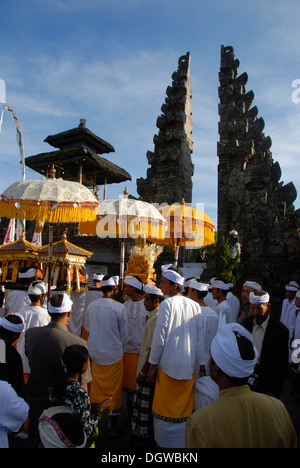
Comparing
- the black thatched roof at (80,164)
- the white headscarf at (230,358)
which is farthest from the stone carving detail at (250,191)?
the white headscarf at (230,358)

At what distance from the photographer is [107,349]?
4.54 metres

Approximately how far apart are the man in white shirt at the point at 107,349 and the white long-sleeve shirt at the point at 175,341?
1.05 meters

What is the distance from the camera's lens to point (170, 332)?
3.66 meters

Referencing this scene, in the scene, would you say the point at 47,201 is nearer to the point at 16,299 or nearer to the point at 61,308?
the point at 16,299

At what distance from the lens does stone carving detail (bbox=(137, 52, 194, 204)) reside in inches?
569

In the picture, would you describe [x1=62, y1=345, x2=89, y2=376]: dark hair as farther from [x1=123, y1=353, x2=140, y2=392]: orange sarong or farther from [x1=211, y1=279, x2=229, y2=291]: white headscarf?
[x1=211, y1=279, x2=229, y2=291]: white headscarf

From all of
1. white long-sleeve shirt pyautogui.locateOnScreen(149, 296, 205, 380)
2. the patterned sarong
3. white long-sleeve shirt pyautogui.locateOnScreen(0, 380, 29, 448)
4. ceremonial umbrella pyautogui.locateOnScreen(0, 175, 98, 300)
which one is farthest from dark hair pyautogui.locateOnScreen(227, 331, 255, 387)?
ceremonial umbrella pyautogui.locateOnScreen(0, 175, 98, 300)

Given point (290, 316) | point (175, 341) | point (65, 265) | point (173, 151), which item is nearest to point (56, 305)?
point (175, 341)

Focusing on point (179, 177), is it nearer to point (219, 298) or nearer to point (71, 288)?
point (71, 288)

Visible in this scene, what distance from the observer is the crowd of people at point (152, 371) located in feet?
5.69

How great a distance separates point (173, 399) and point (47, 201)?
3382 millimetres

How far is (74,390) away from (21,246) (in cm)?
744

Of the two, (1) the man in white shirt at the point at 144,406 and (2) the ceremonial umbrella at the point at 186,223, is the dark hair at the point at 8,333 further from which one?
(2) the ceremonial umbrella at the point at 186,223
